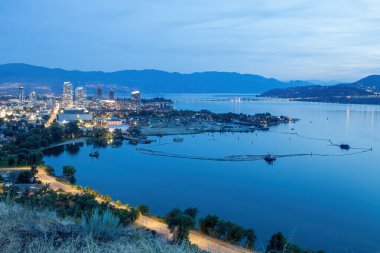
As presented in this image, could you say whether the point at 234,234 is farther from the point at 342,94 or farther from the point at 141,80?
the point at 141,80

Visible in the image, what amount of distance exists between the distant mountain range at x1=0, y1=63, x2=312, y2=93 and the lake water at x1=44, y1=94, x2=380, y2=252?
4728 cm

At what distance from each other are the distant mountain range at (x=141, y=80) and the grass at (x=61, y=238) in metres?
56.5

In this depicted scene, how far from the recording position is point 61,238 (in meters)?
1.41

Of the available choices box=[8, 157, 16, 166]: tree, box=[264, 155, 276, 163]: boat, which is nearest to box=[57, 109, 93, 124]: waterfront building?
box=[8, 157, 16, 166]: tree

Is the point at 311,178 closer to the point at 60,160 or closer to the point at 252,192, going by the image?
the point at 252,192

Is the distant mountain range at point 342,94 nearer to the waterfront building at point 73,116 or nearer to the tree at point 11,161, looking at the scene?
the waterfront building at point 73,116

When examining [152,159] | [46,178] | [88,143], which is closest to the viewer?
[46,178]

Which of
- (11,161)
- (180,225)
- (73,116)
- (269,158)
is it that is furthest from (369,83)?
(180,225)

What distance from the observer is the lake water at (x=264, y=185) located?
5988 millimetres

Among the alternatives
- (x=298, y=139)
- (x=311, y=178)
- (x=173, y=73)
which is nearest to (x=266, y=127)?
(x=298, y=139)

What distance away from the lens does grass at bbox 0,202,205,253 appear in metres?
1.26

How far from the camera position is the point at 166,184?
27.3ft

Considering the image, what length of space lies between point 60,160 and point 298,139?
8.45 meters

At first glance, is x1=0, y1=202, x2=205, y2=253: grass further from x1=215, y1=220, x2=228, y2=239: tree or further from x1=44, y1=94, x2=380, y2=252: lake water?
x1=44, y1=94, x2=380, y2=252: lake water
